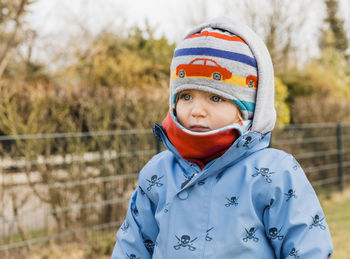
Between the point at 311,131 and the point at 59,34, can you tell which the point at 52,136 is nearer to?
the point at 311,131

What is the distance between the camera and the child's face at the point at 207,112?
160 cm

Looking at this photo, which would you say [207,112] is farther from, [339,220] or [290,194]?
[339,220]

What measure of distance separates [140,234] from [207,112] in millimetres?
518

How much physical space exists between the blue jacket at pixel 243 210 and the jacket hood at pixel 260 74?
0.06 m

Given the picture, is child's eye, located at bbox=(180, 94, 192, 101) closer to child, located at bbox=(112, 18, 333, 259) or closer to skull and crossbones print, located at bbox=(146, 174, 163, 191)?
child, located at bbox=(112, 18, 333, 259)

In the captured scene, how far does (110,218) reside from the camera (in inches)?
189

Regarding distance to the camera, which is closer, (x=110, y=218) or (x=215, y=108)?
(x=215, y=108)

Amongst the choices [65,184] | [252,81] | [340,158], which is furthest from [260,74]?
[340,158]

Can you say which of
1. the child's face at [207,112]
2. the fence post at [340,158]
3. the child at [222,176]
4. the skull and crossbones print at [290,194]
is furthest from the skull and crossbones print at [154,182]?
the fence post at [340,158]

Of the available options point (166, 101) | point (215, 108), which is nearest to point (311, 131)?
point (166, 101)

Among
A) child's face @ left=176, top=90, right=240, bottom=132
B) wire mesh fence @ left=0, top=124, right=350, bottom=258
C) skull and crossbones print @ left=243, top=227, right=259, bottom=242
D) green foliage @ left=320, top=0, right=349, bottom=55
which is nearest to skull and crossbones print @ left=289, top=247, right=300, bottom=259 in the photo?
skull and crossbones print @ left=243, top=227, right=259, bottom=242

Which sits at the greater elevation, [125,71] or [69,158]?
[125,71]

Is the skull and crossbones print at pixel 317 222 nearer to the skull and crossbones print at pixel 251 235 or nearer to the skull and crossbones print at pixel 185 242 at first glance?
the skull and crossbones print at pixel 251 235

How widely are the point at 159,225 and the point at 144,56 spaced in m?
9.65
